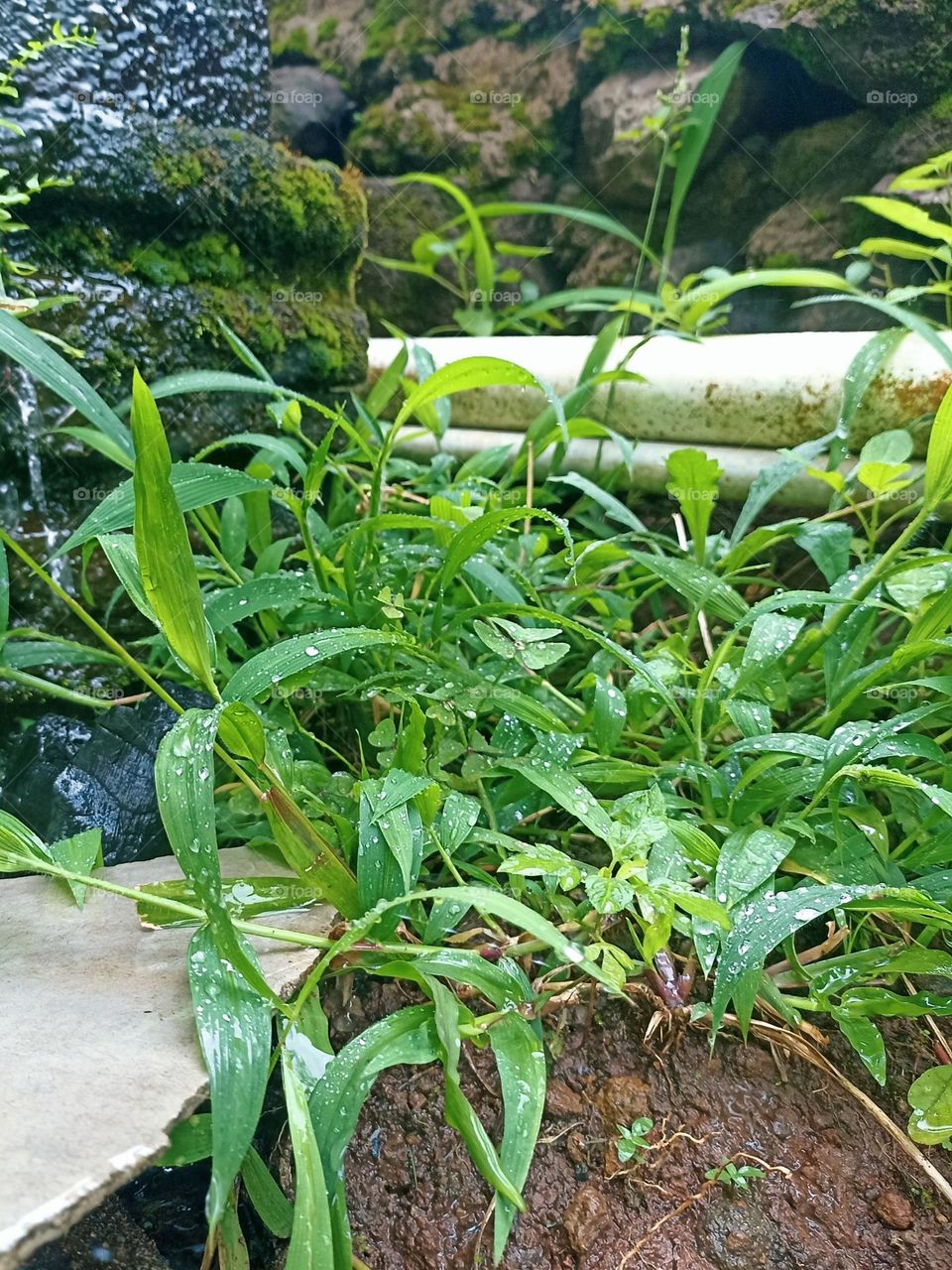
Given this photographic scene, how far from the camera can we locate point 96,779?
1147mm

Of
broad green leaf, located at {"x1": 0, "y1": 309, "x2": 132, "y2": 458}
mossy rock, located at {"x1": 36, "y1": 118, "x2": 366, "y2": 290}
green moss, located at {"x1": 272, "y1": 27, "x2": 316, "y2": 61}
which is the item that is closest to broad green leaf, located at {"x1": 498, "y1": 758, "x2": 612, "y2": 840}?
broad green leaf, located at {"x1": 0, "y1": 309, "x2": 132, "y2": 458}

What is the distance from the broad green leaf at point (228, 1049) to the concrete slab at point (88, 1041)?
29 mm

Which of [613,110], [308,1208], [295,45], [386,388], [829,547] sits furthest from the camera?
[295,45]

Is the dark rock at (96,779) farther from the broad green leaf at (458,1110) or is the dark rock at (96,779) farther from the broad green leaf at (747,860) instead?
the broad green leaf at (747,860)

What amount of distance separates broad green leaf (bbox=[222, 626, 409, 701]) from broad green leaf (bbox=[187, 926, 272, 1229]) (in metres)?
0.22

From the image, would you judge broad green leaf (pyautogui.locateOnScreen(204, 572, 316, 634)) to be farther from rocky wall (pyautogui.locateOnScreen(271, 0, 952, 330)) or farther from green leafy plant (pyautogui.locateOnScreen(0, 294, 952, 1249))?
rocky wall (pyautogui.locateOnScreen(271, 0, 952, 330))

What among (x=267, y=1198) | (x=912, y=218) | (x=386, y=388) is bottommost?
(x=267, y=1198)

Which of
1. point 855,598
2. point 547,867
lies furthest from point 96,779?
point 855,598

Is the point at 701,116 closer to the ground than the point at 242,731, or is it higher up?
higher up

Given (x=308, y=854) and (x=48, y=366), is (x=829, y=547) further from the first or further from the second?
(x=48, y=366)

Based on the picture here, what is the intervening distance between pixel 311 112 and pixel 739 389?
256cm

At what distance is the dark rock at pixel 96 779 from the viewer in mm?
1109

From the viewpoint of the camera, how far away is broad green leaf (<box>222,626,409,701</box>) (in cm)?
83

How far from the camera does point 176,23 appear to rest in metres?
1.76
